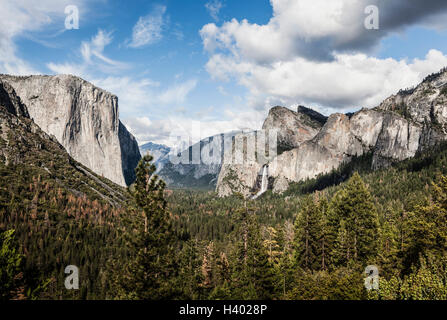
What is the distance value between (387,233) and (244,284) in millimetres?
26225

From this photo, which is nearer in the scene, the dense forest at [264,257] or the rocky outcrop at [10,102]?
the dense forest at [264,257]

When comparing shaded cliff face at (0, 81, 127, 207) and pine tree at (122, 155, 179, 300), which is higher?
shaded cliff face at (0, 81, 127, 207)

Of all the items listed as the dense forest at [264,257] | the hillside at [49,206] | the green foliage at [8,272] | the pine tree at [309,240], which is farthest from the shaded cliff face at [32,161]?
the pine tree at [309,240]

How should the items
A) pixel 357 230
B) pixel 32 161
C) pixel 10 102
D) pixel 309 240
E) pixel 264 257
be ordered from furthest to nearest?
1. pixel 10 102
2. pixel 32 161
3. pixel 309 240
4. pixel 357 230
5. pixel 264 257

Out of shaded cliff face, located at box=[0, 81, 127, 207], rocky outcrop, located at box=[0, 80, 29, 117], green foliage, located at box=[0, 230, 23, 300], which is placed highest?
rocky outcrop, located at box=[0, 80, 29, 117]

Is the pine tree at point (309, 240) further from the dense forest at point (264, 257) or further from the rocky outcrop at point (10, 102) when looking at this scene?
the rocky outcrop at point (10, 102)

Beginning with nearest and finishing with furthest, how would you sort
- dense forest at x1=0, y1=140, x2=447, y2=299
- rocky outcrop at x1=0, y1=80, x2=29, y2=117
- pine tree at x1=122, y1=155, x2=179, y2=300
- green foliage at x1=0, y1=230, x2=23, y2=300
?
1. pine tree at x1=122, y1=155, x2=179, y2=300
2. dense forest at x1=0, y1=140, x2=447, y2=299
3. green foliage at x1=0, y1=230, x2=23, y2=300
4. rocky outcrop at x1=0, y1=80, x2=29, y2=117

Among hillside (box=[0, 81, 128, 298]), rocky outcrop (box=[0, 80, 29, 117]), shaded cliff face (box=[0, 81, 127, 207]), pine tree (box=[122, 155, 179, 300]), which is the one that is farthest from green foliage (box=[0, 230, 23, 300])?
rocky outcrop (box=[0, 80, 29, 117])

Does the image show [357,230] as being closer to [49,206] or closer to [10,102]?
[49,206]

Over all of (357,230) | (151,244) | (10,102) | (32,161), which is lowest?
(357,230)

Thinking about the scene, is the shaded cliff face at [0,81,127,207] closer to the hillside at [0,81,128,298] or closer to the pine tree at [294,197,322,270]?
the hillside at [0,81,128,298]

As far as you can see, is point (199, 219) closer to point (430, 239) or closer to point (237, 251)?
point (237, 251)

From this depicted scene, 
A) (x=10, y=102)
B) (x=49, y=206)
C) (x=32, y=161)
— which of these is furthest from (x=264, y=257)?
(x=10, y=102)

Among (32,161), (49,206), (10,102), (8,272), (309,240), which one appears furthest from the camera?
(10,102)
